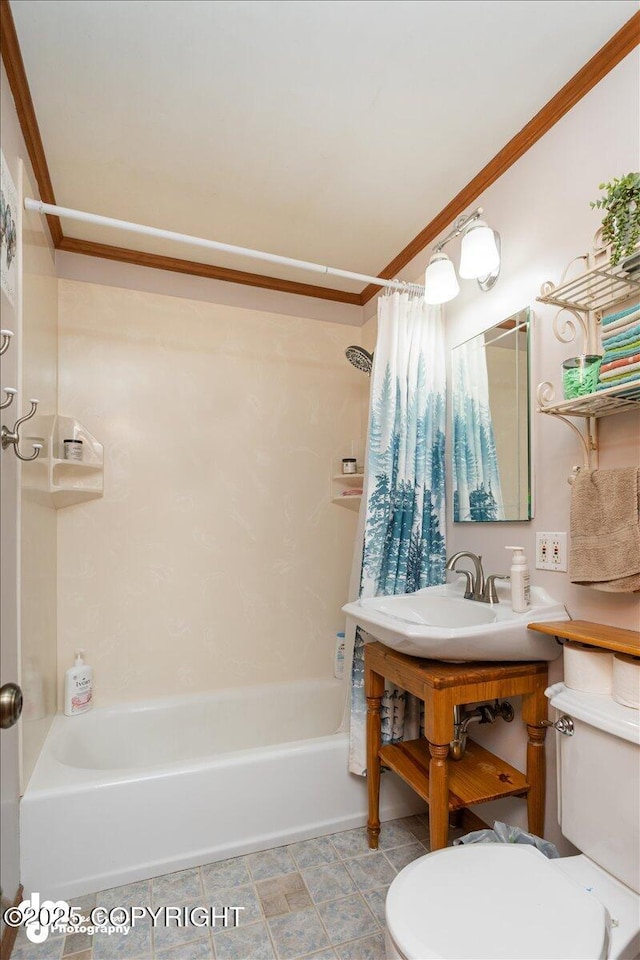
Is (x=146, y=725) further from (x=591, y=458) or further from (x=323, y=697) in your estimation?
(x=591, y=458)

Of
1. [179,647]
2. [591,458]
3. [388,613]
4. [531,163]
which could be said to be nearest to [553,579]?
[591,458]

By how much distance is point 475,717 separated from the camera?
1.65m

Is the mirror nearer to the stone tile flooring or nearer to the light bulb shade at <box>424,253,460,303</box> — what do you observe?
the light bulb shade at <box>424,253,460,303</box>

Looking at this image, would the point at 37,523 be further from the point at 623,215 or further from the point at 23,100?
the point at 623,215

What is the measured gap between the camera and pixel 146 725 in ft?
7.32

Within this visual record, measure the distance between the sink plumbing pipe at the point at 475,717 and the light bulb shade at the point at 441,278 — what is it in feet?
4.70

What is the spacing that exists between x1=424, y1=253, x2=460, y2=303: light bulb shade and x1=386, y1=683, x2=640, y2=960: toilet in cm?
135

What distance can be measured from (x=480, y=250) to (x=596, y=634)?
4.01ft

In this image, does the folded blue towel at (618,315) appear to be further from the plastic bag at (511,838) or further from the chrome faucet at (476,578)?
the plastic bag at (511,838)

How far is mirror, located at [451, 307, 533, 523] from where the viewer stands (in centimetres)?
168

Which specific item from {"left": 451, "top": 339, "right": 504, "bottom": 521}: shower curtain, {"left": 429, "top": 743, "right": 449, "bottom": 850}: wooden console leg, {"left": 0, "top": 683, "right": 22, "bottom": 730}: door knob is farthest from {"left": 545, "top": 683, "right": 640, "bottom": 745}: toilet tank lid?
{"left": 0, "top": 683, "right": 22, "bottom": 730}: door knob

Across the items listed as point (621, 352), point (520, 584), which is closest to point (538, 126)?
point (621, 352)

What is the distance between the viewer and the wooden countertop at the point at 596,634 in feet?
3.72

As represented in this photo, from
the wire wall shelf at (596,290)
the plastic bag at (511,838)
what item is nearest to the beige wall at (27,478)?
the plastic bag at (511,838)
